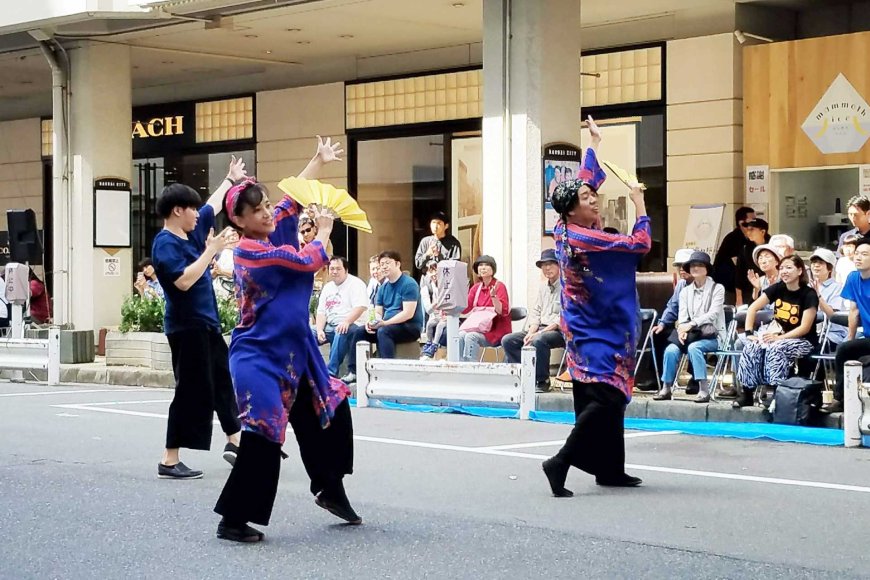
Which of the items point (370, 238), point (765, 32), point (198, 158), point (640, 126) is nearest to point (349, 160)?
point (370, 238)

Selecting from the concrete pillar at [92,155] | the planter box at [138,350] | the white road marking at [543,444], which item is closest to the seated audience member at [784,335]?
the white road marking at [543,444]

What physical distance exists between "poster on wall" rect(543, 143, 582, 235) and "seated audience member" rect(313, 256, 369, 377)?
2.26 m

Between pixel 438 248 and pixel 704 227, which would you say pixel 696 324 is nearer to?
pixel 704 227

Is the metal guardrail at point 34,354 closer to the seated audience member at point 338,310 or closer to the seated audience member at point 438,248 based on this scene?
the seated audience member at point 338,310

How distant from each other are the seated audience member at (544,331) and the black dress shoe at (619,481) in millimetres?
5507

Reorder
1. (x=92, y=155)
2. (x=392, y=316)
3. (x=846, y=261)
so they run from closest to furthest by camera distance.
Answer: (x=846, y=261) < (x=392, y=316) < (x=92, y=155)

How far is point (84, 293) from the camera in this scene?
2095cm

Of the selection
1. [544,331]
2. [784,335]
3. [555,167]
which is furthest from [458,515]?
[555,167]

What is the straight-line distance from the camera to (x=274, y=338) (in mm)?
7016

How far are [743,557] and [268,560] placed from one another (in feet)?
7.15

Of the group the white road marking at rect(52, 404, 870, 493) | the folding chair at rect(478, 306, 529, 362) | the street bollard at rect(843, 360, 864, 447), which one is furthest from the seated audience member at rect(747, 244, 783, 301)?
the white road marking at rect(52, 404, 870, 493)

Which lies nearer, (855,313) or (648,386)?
(855,313)

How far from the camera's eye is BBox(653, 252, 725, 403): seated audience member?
1310cm

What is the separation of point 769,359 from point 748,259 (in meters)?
4.33
